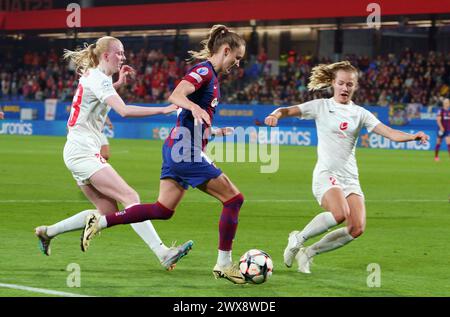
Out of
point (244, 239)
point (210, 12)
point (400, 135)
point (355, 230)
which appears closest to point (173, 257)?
point (355, 230)

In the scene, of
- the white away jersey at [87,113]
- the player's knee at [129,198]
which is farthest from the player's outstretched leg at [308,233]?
the white away jersey at [87,113]

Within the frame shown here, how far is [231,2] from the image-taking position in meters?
46.4

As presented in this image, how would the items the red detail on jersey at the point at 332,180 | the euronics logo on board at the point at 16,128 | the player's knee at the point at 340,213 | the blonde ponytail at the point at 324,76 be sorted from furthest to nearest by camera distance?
the euronics logo on board at the point at 16,128 → the blonde ponytail at the point at 324,76 → the red detail on jersey at the point at 332,180 → the player's knee at the point at 340,213

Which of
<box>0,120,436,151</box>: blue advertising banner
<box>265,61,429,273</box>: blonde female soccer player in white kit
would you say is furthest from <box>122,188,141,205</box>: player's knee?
<box>0,120,436,151</box>: blue advertising banner

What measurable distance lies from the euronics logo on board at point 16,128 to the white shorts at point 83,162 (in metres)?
38.8

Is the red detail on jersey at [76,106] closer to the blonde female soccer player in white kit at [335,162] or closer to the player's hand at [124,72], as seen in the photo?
the player's hand at [124,72]

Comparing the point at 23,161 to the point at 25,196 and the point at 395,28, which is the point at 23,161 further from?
the point at 395,28

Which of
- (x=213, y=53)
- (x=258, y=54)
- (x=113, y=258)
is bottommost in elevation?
(x=113, y=258)

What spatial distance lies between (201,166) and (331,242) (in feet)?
5.30

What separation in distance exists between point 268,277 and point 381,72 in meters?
35.4

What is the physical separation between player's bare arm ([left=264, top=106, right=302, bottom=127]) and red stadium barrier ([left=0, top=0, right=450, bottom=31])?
31.9 m

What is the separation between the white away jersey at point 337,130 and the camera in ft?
30.6

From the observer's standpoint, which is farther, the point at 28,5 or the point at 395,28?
the point at 28,5
